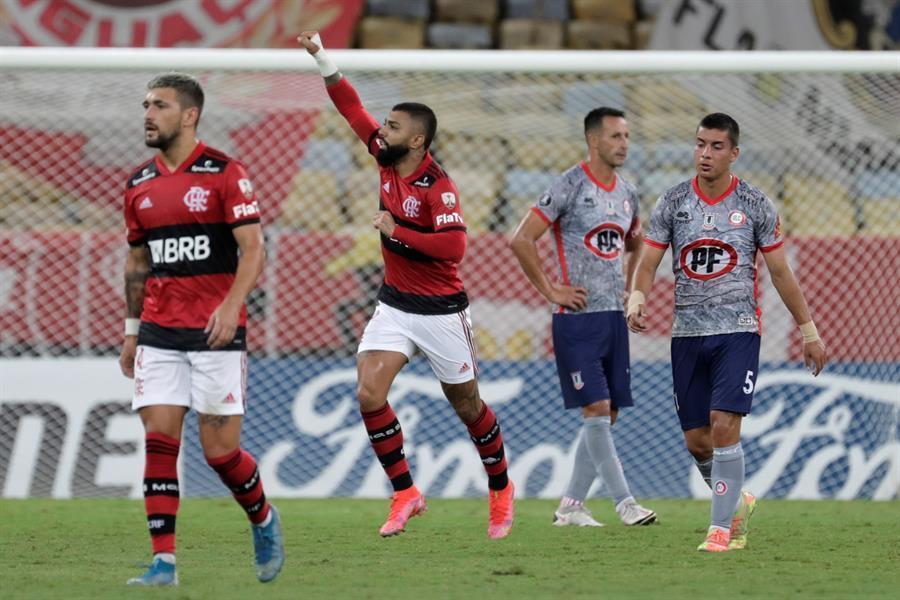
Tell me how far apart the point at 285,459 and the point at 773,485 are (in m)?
3.72

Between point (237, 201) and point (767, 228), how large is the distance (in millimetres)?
2835

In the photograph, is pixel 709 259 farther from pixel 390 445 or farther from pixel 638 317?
pixel 390 445

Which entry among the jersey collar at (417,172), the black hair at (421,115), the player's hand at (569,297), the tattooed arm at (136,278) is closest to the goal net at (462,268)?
the player's hand at (569,297)

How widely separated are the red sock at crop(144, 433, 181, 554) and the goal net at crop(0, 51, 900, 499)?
4.99m

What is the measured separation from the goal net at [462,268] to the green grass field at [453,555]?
0.84m

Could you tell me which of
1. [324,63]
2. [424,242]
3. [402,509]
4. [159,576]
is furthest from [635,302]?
[159,576]

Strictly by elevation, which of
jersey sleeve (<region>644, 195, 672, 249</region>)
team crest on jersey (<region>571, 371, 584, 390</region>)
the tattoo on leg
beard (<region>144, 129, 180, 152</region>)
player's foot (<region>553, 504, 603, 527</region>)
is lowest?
player's foot (<region>553, 504, 603, 527</region>)

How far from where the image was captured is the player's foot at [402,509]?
7984 millimetres

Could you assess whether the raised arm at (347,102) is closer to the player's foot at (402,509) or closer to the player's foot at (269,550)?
the player's foot at (402,509)

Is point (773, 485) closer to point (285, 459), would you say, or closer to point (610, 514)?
point (610, 514)

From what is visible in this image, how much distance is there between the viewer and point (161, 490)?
6375mm

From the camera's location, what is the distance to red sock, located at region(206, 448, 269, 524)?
6438 mm

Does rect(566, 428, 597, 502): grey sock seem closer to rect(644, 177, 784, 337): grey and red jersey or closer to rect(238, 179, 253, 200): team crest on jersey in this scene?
rect(644, 177, 784, 337): grey and red jersey

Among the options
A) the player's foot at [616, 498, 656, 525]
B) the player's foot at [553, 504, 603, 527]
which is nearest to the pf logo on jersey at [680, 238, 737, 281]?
the player's foot at [616, 498, 656, 525]
